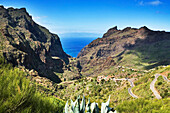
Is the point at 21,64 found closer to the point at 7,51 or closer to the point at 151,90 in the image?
the point at 7,51

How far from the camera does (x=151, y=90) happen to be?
43844 mm

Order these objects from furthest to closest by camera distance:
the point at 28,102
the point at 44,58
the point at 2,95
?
the point at 44,58 < the point at 28,102 < the point at 2,95

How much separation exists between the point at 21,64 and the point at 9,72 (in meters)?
106

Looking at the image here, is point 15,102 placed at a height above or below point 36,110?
above

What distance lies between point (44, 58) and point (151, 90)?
14590 cm

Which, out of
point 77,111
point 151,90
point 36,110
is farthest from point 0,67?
point 151,90

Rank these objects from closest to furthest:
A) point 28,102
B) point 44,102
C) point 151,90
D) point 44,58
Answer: point 28,102, point 44,102, point 151,90, point 44,58

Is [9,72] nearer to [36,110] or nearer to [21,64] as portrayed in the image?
[36,110]

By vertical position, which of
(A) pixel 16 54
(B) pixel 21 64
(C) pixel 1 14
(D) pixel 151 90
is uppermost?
(C) pixel 1 14

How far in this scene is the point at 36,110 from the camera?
6969 millimetres

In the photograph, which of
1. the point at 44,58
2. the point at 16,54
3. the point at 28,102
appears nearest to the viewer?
the point at 28,102

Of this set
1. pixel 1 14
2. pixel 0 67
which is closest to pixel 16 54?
pixel 0 67

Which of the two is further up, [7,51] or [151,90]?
[7,51]

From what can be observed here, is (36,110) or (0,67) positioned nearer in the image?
(36,110)
